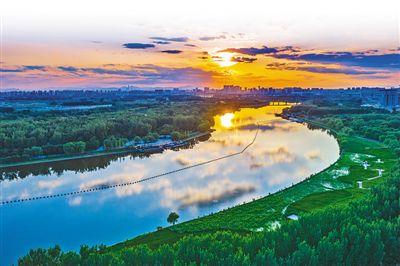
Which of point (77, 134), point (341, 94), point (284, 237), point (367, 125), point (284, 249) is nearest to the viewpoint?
point (284, 249)

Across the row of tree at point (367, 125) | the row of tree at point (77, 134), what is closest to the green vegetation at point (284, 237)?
the row of tree at point (367, 125)

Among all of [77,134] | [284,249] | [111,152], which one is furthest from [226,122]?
[284,249]

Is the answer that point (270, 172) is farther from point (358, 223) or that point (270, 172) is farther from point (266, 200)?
point (358, 223)

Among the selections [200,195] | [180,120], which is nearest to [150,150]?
[180,120]

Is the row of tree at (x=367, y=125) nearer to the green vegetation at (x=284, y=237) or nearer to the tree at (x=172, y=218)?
the green vegetation at (x=284, y=237)

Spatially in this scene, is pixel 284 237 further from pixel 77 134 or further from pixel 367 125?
pixel 367 125

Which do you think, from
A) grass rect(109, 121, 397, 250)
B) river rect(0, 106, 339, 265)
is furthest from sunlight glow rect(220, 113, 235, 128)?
grass rect(109, 121, 397, 250)

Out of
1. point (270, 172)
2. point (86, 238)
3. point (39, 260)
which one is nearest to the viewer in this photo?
point (39, 260)
